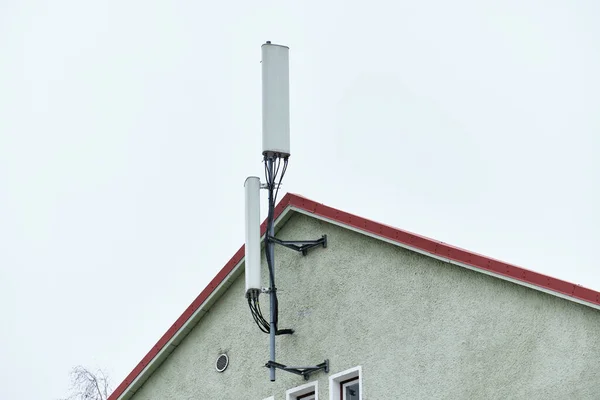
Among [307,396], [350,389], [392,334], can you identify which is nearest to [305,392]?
[307,396]

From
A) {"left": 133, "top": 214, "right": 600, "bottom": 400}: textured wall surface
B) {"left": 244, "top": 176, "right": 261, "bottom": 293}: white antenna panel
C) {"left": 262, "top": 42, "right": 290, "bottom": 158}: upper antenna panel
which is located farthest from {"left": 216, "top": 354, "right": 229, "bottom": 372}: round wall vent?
{"left": 262, "top": 42, "right": 290, "bottom": 158}: upper antenna panel

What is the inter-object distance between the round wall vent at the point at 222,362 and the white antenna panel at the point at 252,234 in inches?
79.3

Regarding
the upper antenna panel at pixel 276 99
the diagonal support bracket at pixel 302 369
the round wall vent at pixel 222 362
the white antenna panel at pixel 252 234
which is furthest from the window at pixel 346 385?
the upper antenna panel at pixel 276 99

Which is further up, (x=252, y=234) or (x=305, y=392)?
(x=252, y=234)

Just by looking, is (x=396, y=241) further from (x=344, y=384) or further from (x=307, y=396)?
(x=307, y=396)

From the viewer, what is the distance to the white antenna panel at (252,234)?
22484mm

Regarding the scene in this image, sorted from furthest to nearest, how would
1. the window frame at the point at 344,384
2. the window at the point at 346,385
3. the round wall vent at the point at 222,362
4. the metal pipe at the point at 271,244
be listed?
the round wall vent at the point at 222,362
the metal pipe at the point at 271,244
the window frame at the point at 344,384
the window at the point at 346,385

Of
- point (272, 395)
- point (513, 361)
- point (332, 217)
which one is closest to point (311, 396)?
point (272, 395)

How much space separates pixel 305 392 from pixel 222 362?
7.20 ft

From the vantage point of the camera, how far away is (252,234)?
22.7 meters

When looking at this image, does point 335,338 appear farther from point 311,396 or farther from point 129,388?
point 129,388

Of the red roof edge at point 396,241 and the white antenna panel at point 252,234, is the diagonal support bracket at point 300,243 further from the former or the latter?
the white antenna panel at point 252,234

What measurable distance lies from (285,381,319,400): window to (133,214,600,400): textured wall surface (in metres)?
0.10

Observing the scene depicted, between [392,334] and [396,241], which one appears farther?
[396,241]
